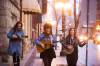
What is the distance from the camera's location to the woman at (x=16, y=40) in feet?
44.4

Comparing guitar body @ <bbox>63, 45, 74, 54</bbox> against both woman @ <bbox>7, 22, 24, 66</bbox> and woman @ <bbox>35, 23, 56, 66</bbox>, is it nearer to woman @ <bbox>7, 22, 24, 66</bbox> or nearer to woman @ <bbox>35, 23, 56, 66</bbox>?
woman @ <bbox>35, 23, 56, 66</bbox>

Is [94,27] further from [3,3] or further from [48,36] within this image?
[48,36]

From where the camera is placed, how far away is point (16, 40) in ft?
45.6

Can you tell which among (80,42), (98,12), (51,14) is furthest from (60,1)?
(51,14)

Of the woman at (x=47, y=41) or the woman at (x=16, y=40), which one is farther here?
the woman at (x=16, y=40)

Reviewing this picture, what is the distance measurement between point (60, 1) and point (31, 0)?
6745mm

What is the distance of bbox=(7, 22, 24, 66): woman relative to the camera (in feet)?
44.4

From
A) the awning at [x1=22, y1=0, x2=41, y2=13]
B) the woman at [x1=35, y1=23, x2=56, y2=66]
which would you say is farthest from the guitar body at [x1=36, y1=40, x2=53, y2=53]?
the awning at [x1=22, y1=0, x2=41, y2=13]

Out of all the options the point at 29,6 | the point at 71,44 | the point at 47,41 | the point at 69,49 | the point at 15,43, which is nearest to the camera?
the point at 47,41

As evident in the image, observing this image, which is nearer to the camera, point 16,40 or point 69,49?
point 69,49

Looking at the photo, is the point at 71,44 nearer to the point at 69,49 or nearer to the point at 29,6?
the point at 69,49

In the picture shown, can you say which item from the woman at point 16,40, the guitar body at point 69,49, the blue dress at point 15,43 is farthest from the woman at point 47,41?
the blue dress at point 15,43

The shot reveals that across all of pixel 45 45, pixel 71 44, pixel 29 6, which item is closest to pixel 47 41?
pixel 45 45

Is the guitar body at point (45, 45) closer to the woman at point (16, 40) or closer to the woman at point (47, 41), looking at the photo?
the woman at point (47, 41)
